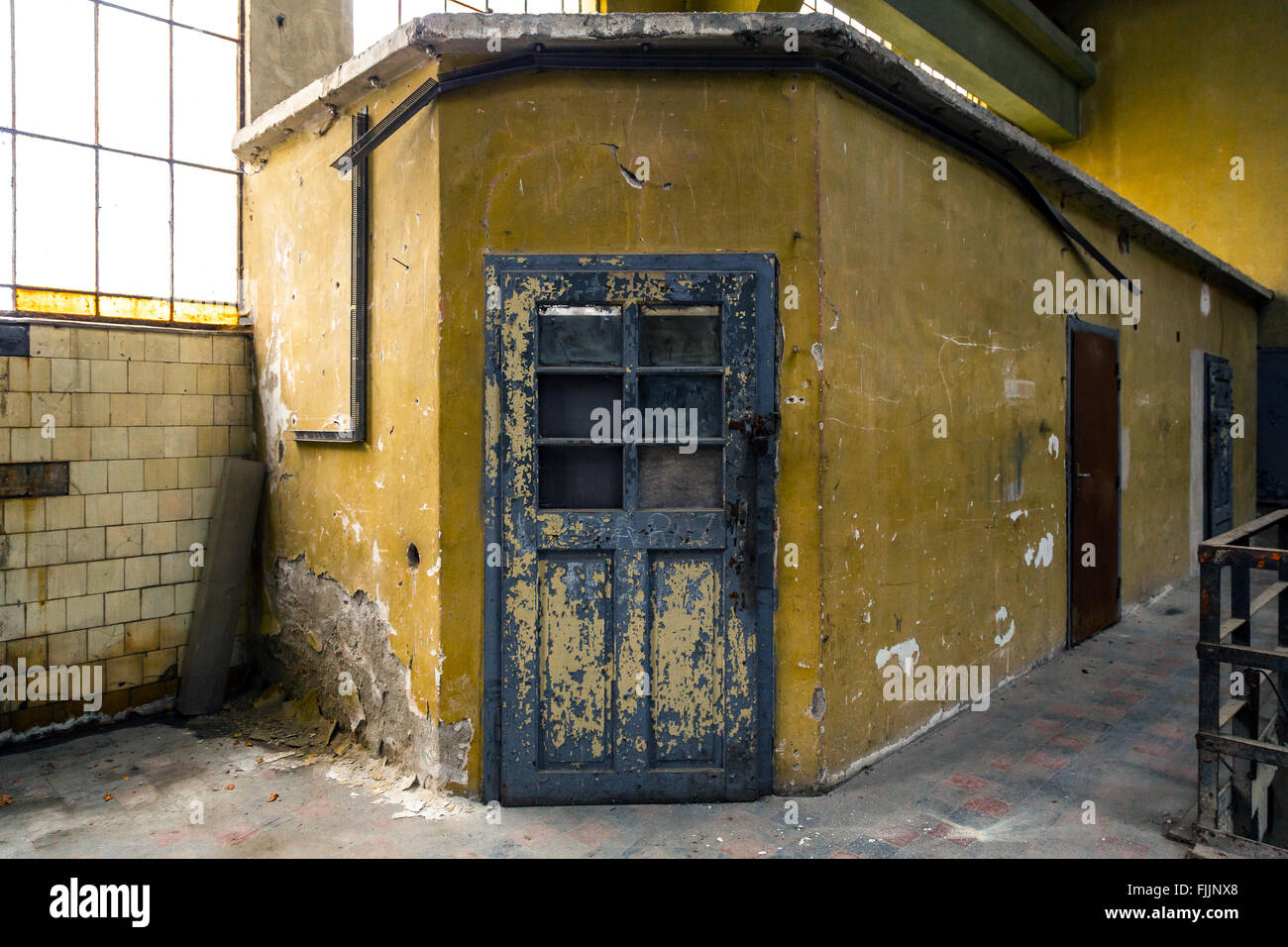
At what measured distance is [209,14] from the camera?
181 inches

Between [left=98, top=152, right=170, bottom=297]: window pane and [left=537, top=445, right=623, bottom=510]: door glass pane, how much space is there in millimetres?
2856

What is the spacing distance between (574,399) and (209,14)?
354 centimetres

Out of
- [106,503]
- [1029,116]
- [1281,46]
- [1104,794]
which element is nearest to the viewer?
[1104,794]

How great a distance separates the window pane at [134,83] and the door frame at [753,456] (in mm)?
2648

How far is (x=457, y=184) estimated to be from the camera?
326 centimetres

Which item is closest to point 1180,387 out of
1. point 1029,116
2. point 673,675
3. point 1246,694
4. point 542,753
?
point 1029,116

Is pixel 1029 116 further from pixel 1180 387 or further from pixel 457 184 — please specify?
→ pixel 457 184

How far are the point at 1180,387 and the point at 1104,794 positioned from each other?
5.65 meters

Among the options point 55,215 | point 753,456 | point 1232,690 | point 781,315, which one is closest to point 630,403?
point 753,456

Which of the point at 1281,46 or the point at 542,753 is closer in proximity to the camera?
the point at 542,753

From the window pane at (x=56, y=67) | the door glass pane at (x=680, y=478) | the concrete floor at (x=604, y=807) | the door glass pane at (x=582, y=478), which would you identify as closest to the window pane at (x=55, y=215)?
the window pane at (x=56, y=67)

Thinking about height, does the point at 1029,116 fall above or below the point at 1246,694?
above

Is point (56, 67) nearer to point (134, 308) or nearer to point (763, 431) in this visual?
point (134, 308)

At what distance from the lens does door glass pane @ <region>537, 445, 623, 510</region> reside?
10.9 feet
